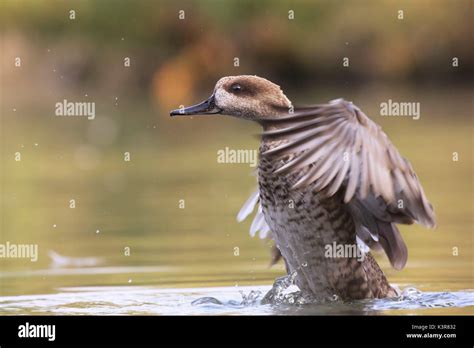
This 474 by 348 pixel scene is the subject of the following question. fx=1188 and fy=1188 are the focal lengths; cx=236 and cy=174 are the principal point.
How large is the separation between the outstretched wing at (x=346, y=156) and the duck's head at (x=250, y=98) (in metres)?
0.50

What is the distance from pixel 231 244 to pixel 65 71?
1777 cm

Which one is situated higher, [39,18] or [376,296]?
[39,18]

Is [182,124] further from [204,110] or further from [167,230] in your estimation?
[204,110]

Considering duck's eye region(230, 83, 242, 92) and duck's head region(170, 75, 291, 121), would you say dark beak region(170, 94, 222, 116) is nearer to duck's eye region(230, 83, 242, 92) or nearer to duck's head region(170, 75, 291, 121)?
duck's head region(170, 75, 291, 121)

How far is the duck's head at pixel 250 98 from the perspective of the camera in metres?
8.34

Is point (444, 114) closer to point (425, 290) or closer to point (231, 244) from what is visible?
point (231, 244)

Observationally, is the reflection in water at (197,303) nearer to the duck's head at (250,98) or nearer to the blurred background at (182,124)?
the blurred background at (182,124)

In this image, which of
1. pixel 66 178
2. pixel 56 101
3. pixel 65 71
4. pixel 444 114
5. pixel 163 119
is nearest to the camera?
pixel 66 178

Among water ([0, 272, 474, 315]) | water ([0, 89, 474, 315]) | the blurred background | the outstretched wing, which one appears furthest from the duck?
the blurred background

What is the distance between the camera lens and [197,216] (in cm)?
1238

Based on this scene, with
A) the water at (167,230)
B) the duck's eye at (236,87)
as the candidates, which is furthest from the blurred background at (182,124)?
the duck's eye at (236,87)

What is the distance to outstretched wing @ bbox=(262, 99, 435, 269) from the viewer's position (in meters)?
7.49

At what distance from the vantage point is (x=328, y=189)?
25.9 feet

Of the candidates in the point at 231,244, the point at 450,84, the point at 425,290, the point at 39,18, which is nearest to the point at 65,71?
the point at 39,18
